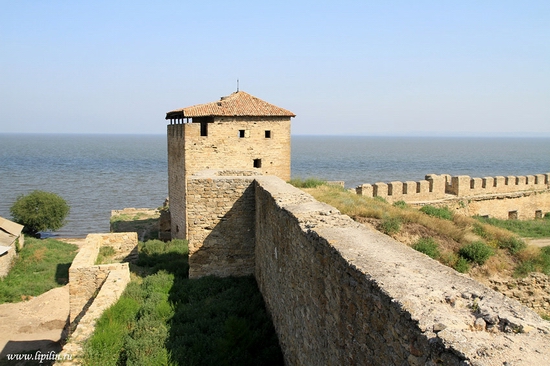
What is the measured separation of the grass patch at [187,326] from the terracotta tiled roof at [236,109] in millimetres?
8651

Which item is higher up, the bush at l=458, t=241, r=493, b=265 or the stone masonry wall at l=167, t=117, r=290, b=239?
the stone masonry wall at l=167, t=117, r=290, b=239

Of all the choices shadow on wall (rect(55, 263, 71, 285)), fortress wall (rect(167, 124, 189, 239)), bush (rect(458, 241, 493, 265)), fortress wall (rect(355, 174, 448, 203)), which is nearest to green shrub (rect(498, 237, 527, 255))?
bush (rect(458, 241, 493, 265))

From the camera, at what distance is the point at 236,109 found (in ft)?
57.1

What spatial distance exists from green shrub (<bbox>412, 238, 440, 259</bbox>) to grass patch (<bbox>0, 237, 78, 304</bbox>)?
A: 533 inches

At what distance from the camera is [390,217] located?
1078cm

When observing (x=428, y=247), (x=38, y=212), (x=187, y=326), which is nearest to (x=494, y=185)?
(x=428, y=247)

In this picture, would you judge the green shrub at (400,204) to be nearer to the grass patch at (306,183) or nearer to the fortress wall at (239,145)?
the grass patch at (306,183)

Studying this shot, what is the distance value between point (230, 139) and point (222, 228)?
27.4 ft

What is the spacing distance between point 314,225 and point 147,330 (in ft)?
11.6

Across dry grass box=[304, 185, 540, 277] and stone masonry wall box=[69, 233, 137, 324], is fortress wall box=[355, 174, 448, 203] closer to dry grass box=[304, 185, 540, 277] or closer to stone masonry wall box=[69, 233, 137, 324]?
dry grass box=[304, 185, 540, 277]

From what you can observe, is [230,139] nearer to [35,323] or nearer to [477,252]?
[35,323]

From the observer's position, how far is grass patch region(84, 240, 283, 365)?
20.3 feet

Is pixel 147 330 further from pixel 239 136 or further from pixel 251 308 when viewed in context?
pixel 239 136

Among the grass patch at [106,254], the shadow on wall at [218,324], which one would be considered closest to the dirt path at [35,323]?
the grass patch at [106,254]
